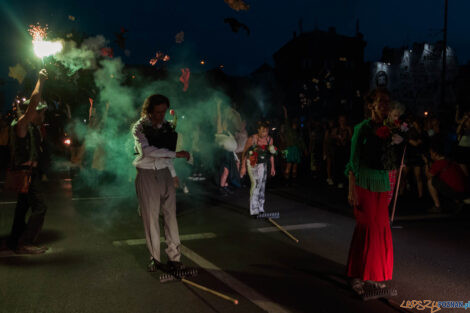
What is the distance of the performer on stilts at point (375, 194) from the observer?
4211 millimetres

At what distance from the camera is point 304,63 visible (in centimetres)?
4944

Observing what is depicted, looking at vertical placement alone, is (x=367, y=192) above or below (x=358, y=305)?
above

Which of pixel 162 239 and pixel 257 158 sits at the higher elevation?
pixel 257 158

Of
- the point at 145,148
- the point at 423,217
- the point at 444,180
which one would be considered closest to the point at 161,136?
the point at 145,148

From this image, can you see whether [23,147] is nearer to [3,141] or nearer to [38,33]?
[38,33]

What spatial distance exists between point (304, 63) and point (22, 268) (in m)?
47.4

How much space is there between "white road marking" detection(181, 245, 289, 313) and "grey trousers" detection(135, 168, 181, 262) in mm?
522

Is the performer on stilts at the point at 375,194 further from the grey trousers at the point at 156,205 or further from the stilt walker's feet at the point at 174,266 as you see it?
the grey trousers at the point at 156,205

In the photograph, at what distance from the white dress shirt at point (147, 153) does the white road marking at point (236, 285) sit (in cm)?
142

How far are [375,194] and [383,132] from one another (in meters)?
0.66

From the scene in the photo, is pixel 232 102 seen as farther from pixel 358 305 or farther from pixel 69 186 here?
pixel 358 305

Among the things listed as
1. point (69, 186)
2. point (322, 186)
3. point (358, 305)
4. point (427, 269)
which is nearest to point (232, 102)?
point (322, 186)

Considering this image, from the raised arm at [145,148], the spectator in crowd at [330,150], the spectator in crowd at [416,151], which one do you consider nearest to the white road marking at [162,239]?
the raised arm at [145,148]

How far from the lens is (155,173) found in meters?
4.85
